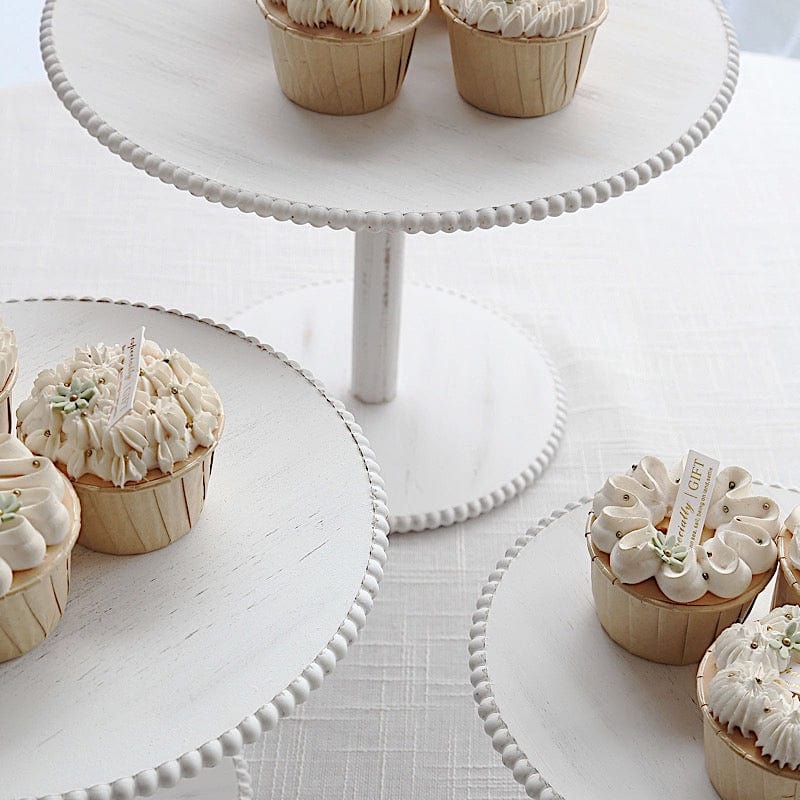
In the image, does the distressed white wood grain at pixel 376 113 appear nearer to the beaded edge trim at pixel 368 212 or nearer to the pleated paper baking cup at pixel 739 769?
the beaded edge trim at pixel 368 212

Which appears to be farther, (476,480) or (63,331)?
(476,480)

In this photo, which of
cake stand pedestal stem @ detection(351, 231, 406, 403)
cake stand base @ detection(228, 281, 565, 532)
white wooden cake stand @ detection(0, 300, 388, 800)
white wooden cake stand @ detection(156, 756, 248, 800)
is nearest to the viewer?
white wooden cake stand @ detection(0, 300, 388, 800)

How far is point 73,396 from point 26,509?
0.18 meters

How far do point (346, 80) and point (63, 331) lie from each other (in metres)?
0.48

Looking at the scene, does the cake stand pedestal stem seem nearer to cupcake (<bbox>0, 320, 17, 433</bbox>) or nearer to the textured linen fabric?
the textured linen fabric

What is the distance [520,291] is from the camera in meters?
2.74

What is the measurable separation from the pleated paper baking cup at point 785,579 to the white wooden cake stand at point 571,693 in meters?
0.06

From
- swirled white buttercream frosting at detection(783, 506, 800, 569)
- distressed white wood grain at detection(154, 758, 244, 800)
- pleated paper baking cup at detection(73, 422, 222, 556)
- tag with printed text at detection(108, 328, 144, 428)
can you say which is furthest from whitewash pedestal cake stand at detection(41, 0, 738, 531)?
distressed white wood grain at detection(154, 758, 244, 800)

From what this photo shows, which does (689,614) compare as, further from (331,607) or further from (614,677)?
(331,607)

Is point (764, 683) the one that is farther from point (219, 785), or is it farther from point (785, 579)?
point (219, 785)

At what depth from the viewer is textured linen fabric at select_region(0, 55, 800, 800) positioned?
6.58ft

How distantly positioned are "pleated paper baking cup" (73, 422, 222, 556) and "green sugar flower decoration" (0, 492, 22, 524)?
11cm

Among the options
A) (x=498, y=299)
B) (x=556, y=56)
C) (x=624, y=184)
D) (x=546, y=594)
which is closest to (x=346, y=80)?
(x=556, y=56)

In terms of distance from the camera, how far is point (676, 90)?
1.72 m
